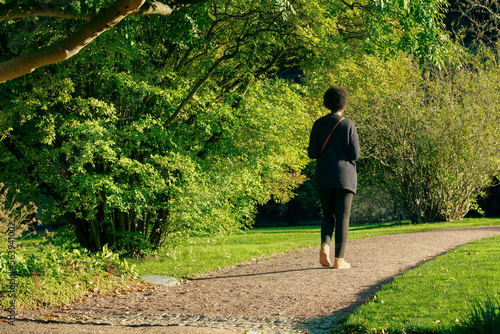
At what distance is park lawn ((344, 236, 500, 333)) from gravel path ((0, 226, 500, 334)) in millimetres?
409

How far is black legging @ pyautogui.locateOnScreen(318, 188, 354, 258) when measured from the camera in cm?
721

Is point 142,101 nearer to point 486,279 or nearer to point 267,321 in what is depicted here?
point 267,321

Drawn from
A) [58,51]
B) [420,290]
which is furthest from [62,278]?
[420,290]

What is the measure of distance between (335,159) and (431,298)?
207 centimetres

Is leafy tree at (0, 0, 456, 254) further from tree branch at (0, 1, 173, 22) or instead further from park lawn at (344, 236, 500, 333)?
park lawn at (344, 236, 500, 333)

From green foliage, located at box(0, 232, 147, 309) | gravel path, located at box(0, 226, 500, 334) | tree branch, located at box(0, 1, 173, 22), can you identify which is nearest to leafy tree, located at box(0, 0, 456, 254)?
green foliage, located at box(0, 232, 147, 309)

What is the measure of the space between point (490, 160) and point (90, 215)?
16153 millimetres

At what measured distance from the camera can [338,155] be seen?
7086 mm

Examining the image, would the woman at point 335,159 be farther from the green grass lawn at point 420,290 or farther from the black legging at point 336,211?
the green grass lawn at point 420,290

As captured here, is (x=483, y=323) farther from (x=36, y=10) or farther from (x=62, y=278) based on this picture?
(x=62, y=278)

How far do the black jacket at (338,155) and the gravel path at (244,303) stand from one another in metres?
1.59

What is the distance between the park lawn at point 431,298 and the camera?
17.6 ft

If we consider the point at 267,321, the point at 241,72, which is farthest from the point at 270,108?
the point at 267,321

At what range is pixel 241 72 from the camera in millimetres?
12609
